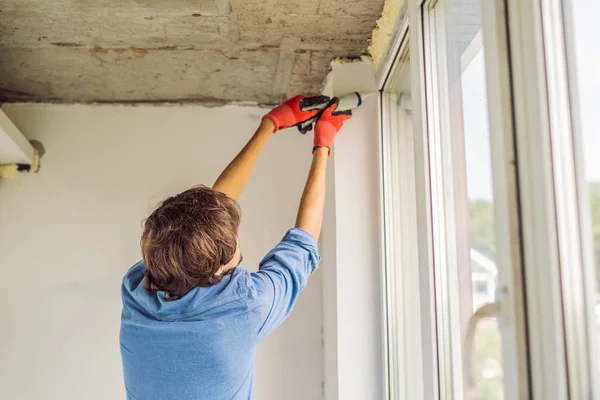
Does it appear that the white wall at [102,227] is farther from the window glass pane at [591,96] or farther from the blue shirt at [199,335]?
the window glass pane at [591,96]

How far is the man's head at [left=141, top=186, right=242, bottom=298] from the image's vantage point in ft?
3.67

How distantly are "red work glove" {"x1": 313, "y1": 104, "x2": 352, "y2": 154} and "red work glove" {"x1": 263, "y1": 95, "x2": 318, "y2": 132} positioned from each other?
0.05 meters

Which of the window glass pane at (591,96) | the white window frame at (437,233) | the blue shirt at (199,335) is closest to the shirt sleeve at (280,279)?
the blue shirt at (199,335)

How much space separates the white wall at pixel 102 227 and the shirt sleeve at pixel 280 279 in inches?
40.3

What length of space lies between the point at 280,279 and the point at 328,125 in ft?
2.08

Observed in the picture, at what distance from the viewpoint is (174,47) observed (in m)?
1.85

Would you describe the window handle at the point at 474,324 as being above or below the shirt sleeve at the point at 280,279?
below

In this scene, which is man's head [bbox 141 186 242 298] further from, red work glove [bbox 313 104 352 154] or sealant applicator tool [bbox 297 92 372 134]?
sealant applicator tool [bbox 297 92 372 134]

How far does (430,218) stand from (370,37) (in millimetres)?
866

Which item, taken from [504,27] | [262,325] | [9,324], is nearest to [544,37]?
[504,27]

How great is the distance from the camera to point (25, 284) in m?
2.24

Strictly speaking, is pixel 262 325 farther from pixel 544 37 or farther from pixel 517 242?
pixel 544 37

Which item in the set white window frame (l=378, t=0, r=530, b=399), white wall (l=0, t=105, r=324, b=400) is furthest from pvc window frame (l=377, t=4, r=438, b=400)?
white wall (l=0, t=105, r=324, b=400)

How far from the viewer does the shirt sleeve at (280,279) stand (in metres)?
1.17
